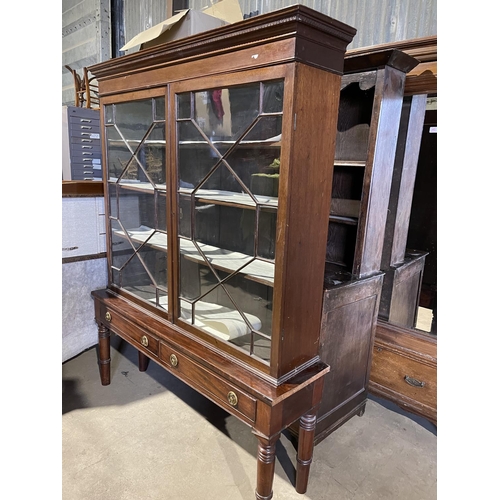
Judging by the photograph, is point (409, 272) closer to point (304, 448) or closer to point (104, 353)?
point (304, 448)

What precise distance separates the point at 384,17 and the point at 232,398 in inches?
73.4

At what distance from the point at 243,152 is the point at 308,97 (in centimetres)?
25

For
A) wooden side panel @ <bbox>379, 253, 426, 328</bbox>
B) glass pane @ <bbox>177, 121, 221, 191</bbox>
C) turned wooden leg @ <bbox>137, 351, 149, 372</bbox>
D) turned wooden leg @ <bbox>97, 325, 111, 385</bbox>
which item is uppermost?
glass pane @ <bbox>177, 121, 221, 191</bbox>

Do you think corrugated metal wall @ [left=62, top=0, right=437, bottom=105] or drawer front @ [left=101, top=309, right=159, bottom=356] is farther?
corrugated metal wall @ [left=62, top=0, right=437, bottom=105]

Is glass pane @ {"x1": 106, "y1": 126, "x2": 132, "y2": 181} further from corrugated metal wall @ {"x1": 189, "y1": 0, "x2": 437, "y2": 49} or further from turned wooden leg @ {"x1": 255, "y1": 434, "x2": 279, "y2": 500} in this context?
corrugated metal wall @ {"x1": 189, "y1": 0, "x2": 437, "y2": 49}

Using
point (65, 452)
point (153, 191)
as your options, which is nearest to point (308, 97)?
point (153, 191)

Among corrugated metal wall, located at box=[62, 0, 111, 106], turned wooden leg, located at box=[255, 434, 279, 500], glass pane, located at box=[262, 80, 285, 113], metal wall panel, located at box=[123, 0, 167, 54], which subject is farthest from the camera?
corrugated metal wall, located at box=[62, 0, 111, 106]

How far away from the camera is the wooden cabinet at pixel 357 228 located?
1373mm

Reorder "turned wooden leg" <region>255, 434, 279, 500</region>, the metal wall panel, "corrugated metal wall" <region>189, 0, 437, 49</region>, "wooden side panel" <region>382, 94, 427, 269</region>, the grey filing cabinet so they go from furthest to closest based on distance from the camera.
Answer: the metal wall panel < the grey filing cabinet < "corrugated metal wall" <region>189, 0, 437, 49</region> < "wooden side panel" <region>382, 94, 427, 269</region> < "turned wooden leg" <region>255, 434, 279, 500</region>

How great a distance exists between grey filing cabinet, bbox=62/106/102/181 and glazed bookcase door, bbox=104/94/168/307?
649mm

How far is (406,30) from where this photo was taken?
1.77 meters

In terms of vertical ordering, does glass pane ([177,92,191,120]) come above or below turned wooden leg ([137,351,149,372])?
above

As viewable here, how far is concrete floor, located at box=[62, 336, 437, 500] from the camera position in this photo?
4.42 feet

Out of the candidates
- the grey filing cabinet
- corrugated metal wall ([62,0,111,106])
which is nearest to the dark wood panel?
the grey filing cabinet
